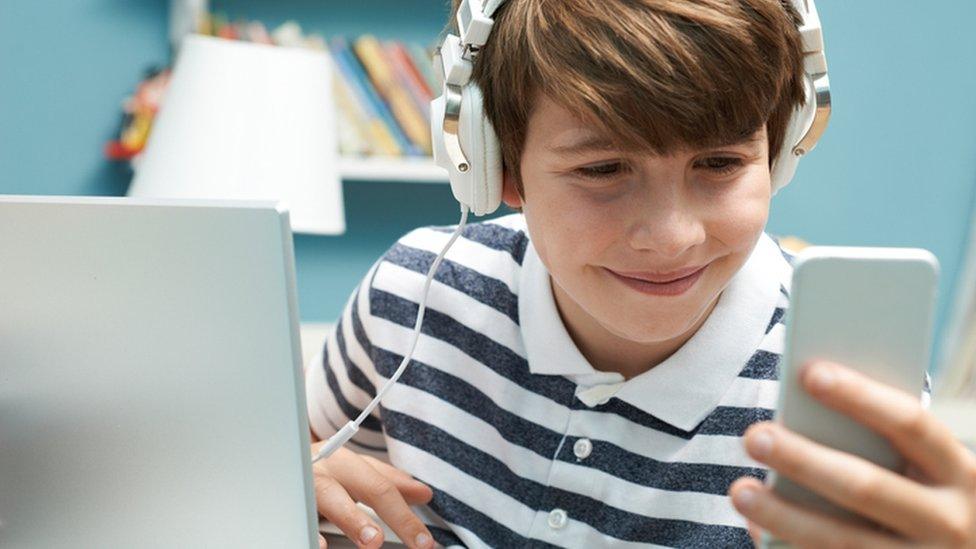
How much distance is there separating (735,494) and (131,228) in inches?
14.9

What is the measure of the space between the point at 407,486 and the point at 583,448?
174 mm

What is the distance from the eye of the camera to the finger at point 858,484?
0.46 metres

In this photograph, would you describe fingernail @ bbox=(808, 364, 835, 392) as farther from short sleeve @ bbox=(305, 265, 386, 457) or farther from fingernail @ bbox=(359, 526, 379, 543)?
short sleeve @ bbox=(305, 265, 386, 457)

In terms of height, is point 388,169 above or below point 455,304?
below

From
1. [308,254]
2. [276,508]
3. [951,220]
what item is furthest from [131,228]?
[951,220]

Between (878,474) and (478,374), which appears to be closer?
(878,474)

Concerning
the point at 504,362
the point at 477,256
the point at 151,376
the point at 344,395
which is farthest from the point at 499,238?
the point at 151,376

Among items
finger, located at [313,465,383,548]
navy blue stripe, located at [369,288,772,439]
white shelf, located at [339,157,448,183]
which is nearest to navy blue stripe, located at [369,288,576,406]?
navy blue stripe, located at [369,288,772,439]

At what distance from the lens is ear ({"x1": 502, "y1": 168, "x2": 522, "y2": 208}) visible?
87cm

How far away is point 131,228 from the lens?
578 millimetres

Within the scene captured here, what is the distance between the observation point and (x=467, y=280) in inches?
40.6

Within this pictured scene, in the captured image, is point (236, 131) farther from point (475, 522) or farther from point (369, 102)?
point (475, 522)

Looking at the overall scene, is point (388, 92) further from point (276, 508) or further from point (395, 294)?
point (276, 508)

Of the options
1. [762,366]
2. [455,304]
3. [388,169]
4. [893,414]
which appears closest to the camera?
[893,414]
